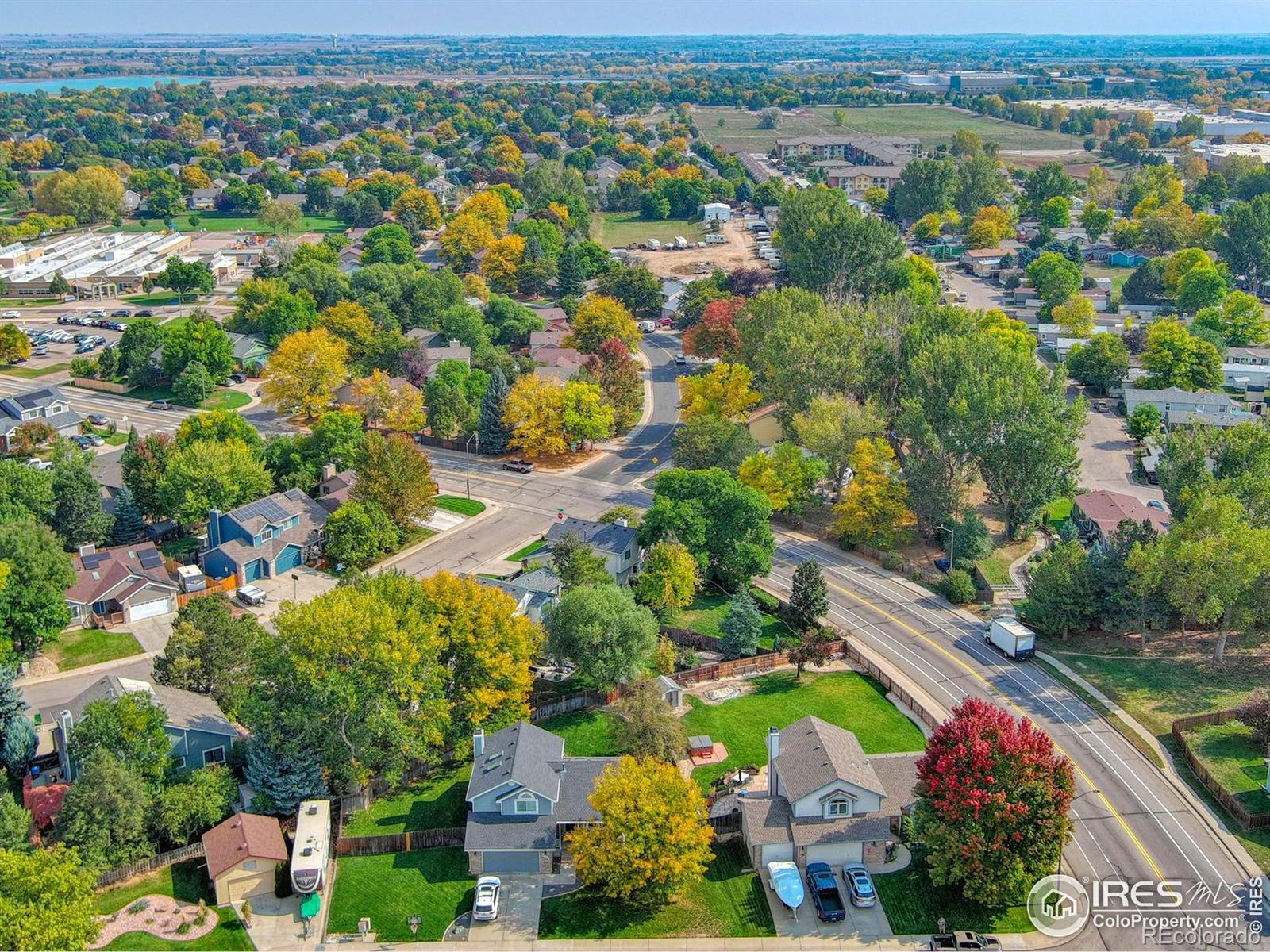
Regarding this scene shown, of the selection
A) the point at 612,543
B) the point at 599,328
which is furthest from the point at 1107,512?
the point at 599,328

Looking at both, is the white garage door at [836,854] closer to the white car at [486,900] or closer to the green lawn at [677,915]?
the green lawn at [677,915]

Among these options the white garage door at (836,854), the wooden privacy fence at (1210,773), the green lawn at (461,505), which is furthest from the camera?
the green lawn at (461,505)

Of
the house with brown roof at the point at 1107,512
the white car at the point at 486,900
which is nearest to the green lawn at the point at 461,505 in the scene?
the white car at the point at 486,900

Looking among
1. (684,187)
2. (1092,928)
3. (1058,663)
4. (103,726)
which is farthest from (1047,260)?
(103,726)

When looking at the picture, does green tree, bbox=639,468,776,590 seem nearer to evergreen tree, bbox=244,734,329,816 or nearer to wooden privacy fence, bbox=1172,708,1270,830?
wooden privacy fence, bbox=1172,708,1270,830

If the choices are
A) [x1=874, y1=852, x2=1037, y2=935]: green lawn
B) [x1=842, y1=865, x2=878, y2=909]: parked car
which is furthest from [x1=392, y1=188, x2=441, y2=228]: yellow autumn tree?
[x1=874, y1=852, x2=1037, y2=935]: green lawn

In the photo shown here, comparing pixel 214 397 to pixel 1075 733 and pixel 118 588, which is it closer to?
pixel 118 588
